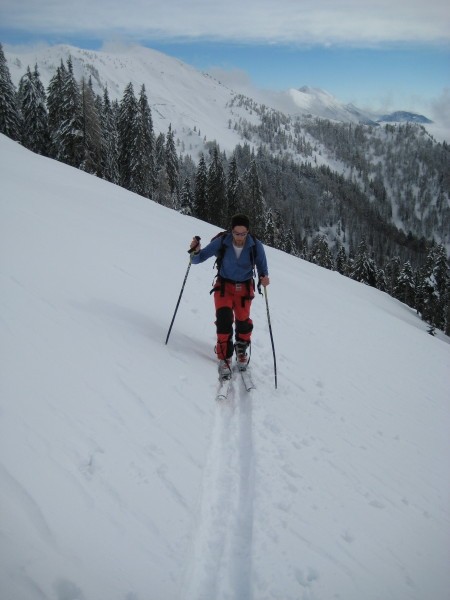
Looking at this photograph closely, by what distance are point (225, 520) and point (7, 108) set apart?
148 feet

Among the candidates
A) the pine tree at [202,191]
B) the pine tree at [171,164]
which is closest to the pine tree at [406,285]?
the pine tree at [202,191]

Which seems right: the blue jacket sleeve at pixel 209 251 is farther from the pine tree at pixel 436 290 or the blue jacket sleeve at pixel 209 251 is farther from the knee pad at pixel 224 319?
the pine tree at pixel 436 290

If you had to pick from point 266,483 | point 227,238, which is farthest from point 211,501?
point 227,238

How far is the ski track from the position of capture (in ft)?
10.1

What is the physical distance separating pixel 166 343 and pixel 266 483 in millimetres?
3242

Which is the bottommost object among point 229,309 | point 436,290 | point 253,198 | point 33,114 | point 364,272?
point 436,290

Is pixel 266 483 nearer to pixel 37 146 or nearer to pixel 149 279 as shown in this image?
pixel 149 279

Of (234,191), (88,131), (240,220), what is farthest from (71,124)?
(240,220)

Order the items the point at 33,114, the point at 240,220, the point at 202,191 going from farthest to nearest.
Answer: the point at 202,191 < the point at 33,114 < the point at 240,220

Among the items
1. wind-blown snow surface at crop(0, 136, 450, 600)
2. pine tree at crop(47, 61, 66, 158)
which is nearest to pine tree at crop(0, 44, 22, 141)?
pine tree at crop(47, 61, 66, 158)

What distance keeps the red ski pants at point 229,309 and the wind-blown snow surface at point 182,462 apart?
55 cm

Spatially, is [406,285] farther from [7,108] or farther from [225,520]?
[225,520]

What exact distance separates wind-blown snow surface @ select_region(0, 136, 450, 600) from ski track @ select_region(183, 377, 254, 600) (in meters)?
0.02

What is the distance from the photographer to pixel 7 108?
1439 inches
